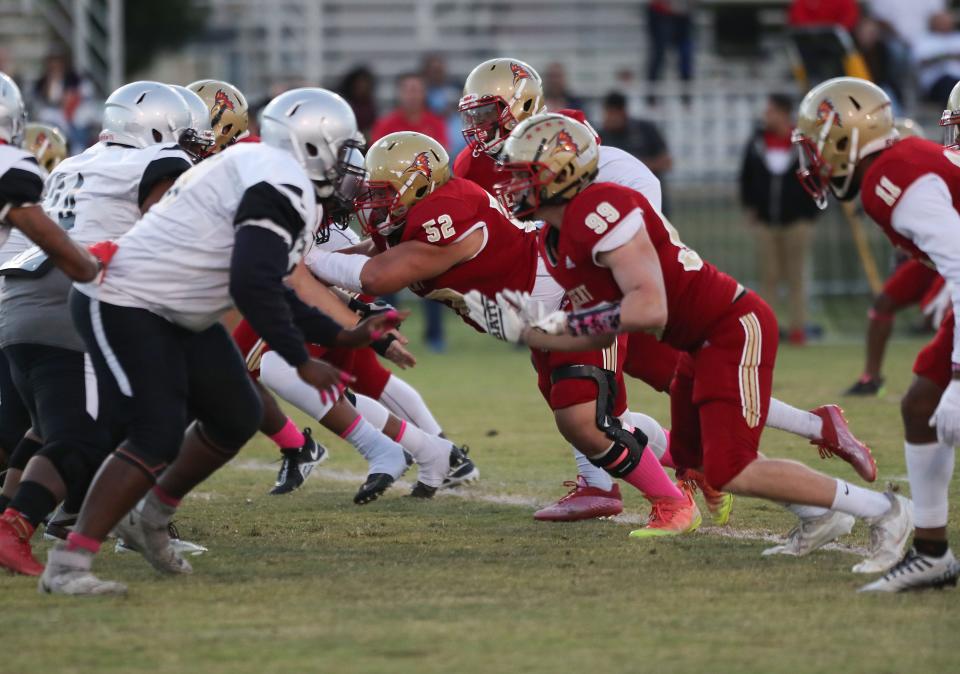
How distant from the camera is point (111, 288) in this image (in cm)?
464

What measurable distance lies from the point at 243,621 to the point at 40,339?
149 cm

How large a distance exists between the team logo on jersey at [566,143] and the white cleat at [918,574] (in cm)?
166

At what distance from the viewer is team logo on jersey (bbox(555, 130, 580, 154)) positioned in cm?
489

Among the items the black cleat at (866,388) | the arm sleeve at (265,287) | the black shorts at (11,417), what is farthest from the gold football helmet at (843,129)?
the black cleat at (866,388)

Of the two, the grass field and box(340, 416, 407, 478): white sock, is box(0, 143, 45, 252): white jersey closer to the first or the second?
the grass field

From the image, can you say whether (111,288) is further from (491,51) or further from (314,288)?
(491,51)

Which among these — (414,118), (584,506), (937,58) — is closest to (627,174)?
(584,506)

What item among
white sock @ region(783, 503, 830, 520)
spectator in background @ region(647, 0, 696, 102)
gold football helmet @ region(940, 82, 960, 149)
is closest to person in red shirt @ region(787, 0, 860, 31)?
spectator in background @ region(647, 0, 696, 102)

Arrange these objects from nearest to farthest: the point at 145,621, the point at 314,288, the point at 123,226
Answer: the point at 145,621 < the point at 123,226 < the point at 314,288

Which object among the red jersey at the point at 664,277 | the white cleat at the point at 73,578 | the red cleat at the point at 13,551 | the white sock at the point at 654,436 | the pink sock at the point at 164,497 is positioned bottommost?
the white sock at the point at 654,436

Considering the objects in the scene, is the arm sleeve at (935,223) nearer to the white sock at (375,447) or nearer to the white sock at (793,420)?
the white sock at (793,420)

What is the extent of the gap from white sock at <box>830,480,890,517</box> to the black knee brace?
974 millimetres

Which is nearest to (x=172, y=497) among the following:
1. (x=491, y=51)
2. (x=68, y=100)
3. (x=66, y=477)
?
(x=66, y=477)

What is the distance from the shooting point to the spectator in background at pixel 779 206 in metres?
13.0
